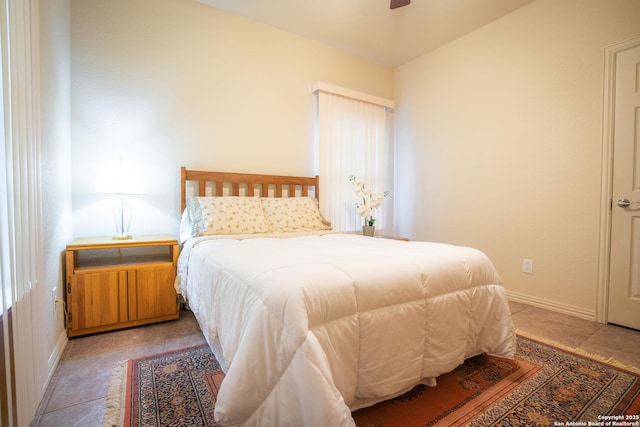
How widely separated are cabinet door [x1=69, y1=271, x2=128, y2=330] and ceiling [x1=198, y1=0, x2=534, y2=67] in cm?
249

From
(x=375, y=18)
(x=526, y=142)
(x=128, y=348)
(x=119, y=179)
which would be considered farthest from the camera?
(x=375, y=18)

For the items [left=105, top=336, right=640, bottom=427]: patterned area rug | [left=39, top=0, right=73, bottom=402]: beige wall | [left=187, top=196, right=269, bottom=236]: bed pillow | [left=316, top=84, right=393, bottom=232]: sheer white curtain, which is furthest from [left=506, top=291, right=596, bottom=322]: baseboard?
[left=39, top=0, right=73, bottom=402]: beige wall

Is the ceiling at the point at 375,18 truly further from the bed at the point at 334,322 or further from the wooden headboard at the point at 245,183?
the bed at the point at 334,322

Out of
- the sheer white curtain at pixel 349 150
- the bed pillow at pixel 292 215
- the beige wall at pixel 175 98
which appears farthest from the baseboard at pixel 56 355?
the sheer white curtain at pixel 349 150

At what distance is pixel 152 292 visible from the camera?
6.97 ft

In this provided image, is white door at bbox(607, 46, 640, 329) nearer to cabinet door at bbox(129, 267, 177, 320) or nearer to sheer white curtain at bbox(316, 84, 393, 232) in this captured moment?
sheer white curtain at bbox(316, 84, 393, 232)

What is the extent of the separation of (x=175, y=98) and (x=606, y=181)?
3561 millimetres

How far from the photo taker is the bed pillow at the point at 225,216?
7.47 ft

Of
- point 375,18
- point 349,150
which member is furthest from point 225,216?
point 375,18

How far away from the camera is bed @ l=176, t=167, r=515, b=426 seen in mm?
923

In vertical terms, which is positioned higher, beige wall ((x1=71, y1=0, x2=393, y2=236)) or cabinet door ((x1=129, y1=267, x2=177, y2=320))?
beige wall ((x1=71, y1=0, x2=393, y2=236))

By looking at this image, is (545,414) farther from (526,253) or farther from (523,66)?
(523,66)

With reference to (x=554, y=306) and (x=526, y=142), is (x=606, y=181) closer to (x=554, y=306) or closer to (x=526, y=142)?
(x=526, y=142)

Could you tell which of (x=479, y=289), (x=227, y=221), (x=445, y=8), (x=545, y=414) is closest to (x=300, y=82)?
(x=445, y=8)
